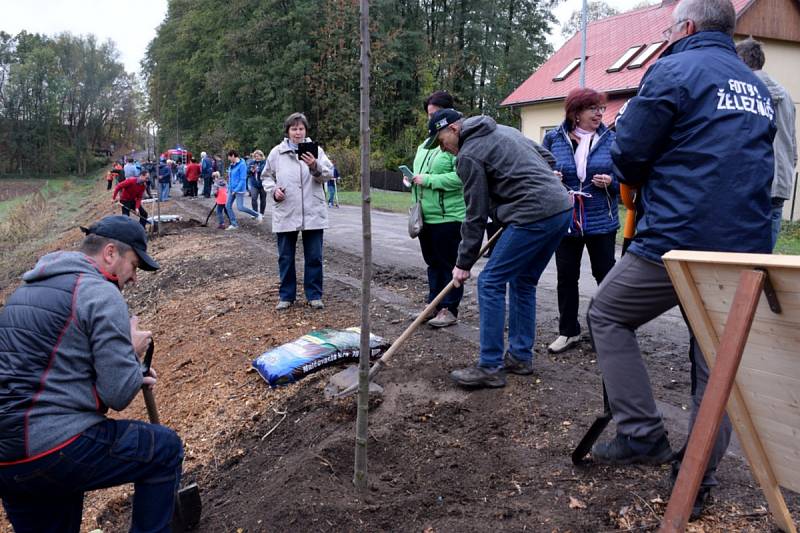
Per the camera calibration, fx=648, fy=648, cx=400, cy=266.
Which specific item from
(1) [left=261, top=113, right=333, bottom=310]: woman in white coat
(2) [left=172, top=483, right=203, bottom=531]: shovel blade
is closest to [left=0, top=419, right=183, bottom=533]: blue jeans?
(2) [left=172, top=483, right=203, bottom=531]: shovel blade

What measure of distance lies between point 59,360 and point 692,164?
8.14 feet

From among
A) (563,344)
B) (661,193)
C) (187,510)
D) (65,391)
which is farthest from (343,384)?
(661,193)

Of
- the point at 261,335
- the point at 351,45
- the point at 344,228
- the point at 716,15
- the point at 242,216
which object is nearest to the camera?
the point at 716,15

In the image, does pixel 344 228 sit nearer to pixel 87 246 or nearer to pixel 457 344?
pixel 457 344

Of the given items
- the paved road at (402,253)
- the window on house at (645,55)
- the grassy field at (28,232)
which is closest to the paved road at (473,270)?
the paved road at (402,253)

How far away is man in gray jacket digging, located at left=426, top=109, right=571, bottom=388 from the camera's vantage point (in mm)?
3916

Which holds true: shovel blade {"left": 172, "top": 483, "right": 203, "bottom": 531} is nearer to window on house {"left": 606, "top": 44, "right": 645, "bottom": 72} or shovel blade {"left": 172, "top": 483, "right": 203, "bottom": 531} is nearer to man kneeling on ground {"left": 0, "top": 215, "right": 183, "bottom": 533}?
man kneeling on ground {"left": 0, "top": 215, "right": 183, "bottom": 533}

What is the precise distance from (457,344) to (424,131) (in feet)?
118

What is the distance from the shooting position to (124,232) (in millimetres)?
2775

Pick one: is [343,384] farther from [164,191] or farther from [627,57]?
[164,191]

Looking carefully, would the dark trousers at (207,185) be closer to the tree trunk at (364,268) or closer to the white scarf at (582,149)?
the white scarf at (582,149)

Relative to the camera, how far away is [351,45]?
128 ft

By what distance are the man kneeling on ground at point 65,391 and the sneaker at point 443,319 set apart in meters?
3.22

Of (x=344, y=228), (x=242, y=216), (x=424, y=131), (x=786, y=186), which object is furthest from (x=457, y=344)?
(x=424, y=131)
